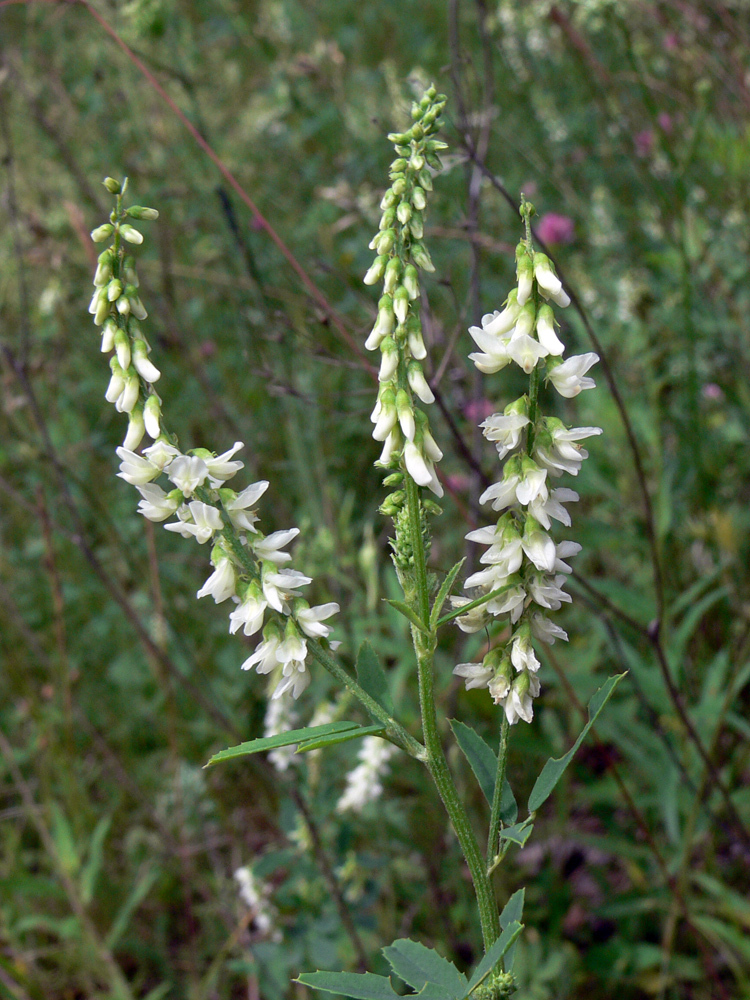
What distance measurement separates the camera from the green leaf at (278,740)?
0.91 m

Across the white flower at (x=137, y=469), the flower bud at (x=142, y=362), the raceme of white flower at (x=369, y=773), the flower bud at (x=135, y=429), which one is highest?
the flower bud at (x=142, y=362)

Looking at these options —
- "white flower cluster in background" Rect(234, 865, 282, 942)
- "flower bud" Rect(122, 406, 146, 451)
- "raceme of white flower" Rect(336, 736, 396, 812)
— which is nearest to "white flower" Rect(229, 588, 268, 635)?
"flower bud" Rect(122, 406, 146, 451)

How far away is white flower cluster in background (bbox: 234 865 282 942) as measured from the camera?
93.1 inches

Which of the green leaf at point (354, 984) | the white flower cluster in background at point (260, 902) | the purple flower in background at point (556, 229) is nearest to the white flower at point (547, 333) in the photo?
the green leaf at point (354, 984)

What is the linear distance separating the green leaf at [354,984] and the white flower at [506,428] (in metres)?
0.58

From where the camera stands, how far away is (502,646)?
111cm

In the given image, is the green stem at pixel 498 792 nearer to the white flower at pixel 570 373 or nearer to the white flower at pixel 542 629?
the white flower at pixel 542 629

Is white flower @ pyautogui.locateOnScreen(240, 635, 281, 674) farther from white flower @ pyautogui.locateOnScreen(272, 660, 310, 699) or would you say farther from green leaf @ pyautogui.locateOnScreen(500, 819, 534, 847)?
green leaf @ pyautogui.locateOnScreen(500, 819, 534, 847)

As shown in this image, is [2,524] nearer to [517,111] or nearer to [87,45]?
[87,45]

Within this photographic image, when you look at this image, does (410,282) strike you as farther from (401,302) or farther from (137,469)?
(137,469)

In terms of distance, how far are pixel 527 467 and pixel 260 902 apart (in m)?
1.83

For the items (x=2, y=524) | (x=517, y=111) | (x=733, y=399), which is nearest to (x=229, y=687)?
(x=2, y=524)

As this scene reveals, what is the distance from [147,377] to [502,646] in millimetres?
524

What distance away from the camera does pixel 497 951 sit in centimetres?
95
